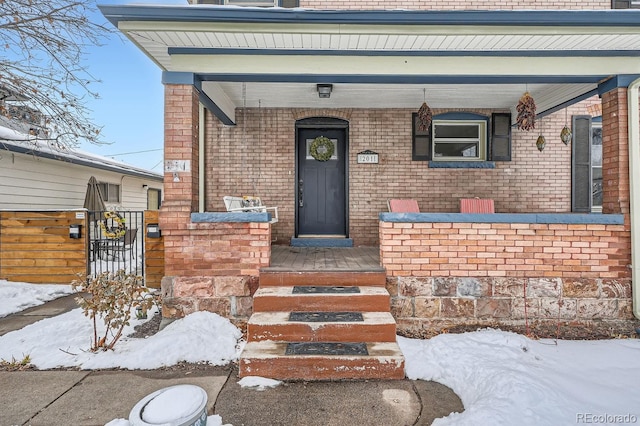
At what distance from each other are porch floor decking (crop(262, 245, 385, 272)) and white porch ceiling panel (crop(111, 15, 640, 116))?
244 centimetres

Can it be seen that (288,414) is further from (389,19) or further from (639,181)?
(639,181)

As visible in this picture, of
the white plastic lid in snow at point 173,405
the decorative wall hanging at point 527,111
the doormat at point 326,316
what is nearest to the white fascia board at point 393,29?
the decorative wall hanging at point 527,111

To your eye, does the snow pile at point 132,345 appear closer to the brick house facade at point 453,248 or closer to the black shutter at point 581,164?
the brick house facade at point 453,248

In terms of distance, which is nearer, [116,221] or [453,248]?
[453,248]

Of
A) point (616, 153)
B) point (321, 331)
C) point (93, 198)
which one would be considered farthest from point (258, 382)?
point (93, 198)

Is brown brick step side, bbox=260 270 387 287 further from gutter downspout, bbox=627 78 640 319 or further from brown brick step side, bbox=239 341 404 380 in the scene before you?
gutter downspout, bbox=627 78 640 319

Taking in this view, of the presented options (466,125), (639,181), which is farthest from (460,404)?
(466,125)

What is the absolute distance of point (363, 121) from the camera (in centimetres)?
603

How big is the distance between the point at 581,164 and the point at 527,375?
506cm

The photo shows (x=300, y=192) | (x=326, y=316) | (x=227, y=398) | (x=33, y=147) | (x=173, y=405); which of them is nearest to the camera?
(x=173, y=405)

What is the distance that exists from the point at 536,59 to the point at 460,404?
4207mm

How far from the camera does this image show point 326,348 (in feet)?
9.98

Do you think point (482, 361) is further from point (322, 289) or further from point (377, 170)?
point (377, 170)

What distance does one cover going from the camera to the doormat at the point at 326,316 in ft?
10.7
